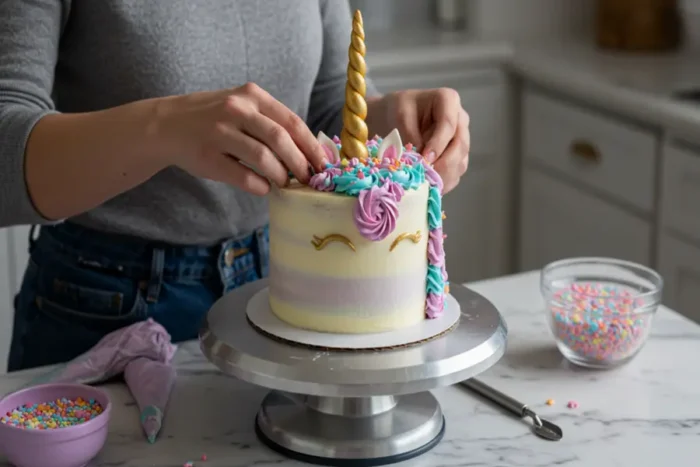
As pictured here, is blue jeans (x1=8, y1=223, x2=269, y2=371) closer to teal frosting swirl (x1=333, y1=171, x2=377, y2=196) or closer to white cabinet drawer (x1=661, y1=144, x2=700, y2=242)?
teal frosting swirl (x1=333, y1=171, x2=377, y2=196)

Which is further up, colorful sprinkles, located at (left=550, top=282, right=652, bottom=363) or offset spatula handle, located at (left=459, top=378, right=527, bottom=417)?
colorful sprinkles, located at (left=550, top=282, right=652, bottom=363)

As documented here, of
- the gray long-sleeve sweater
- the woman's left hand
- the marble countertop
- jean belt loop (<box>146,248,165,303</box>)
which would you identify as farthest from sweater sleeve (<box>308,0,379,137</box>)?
the marble countertop

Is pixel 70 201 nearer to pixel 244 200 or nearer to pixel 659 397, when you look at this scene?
pixel 244 200

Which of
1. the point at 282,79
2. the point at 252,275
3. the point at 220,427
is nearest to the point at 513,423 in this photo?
the point at 220,427

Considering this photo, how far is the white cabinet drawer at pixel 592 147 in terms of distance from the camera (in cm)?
243

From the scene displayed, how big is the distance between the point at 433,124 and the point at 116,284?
18.1 inches

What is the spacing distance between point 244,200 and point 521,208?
164cm

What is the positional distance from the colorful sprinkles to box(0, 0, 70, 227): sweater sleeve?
621mm

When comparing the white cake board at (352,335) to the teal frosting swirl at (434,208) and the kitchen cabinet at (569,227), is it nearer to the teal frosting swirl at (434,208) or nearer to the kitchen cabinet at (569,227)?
the teal frosting swirl at (434,208)

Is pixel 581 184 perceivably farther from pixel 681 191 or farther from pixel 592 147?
pixel 681 191

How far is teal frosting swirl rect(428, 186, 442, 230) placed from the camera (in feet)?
3.53

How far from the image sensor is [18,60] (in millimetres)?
1188

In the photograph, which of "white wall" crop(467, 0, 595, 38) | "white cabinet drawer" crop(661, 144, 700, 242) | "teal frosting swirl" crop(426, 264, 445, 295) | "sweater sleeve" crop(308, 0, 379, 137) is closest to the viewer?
"teal frosting swirl" crop(426, 264, 445, 295)

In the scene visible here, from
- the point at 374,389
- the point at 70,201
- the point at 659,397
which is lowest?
A: the point at 659,397
